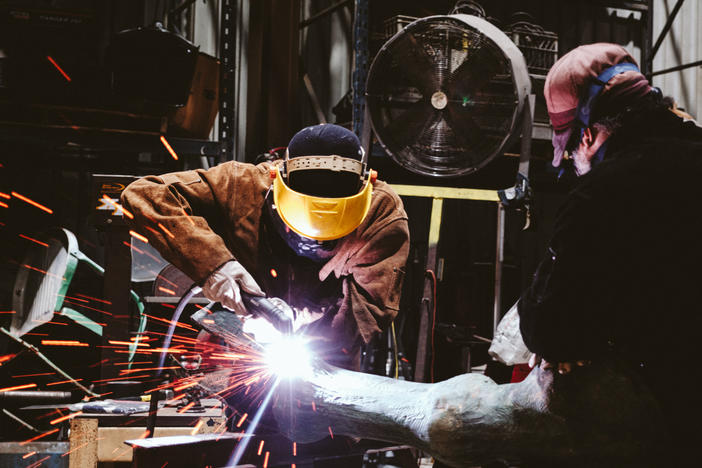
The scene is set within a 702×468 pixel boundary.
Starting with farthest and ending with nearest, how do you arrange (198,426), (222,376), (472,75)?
(472,75) → (198,426) → (222,376)

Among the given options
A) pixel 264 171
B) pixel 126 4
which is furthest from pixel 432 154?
pixel 126 4

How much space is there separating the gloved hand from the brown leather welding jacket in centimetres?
22

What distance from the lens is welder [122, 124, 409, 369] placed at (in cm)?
230

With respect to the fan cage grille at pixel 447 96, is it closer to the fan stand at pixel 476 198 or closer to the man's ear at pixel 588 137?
the fan stand at pixel 476 198

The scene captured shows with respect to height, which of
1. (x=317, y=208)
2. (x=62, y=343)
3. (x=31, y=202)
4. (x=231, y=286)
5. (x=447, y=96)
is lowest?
(x=62, y=343)

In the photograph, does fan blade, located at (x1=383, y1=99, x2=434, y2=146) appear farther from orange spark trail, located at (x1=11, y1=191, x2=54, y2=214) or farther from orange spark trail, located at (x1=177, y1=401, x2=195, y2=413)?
orange spark trail, located at (x1=11, y1=191, x2=54, y2=214)

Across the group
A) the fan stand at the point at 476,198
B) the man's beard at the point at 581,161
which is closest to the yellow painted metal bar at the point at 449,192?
the fan stand at the point at 476,198

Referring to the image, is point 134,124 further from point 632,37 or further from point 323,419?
point 632,37

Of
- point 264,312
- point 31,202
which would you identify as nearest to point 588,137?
point 264,312

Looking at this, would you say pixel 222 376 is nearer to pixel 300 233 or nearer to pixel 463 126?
pixel 300 233

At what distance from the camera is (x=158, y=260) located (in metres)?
4.95

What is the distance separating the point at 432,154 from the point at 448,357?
2.30 metres

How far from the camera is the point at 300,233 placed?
233cm

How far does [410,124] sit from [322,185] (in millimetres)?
1589
